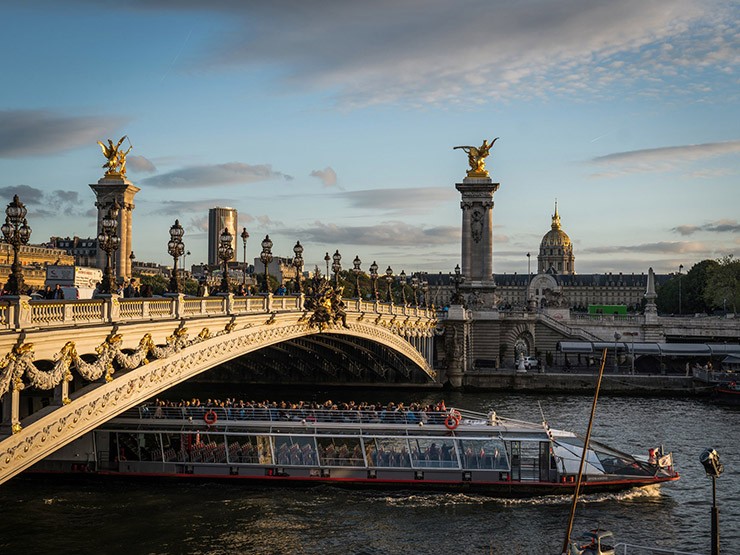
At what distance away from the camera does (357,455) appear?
37250 mm

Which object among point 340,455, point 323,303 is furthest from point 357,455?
point 323,303

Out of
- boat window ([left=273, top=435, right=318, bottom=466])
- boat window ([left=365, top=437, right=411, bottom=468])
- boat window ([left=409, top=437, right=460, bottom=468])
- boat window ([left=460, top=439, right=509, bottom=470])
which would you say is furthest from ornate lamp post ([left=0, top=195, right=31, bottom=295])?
boat window ([left=460, top=439, right=509, bottom=470])

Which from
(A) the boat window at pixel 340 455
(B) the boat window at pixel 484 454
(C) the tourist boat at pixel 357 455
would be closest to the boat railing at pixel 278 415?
(C) the tourist boat at pixel 357 455

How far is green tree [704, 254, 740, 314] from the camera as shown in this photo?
110 meters

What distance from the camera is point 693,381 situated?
69.9 metres

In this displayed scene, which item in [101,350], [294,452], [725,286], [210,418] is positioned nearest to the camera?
[101,350]

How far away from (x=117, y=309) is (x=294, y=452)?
1385 cm

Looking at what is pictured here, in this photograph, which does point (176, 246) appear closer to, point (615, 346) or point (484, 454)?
point (484, 454)

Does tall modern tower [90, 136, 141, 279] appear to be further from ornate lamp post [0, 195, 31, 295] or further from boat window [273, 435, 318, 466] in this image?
ornate lamp post [0, 195, 31, 295]

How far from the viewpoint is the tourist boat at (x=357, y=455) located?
35.5 metres

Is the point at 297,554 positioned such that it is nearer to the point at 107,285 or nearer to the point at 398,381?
the point at 107,285

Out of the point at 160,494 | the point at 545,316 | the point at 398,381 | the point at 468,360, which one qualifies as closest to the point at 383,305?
the point at 398,381

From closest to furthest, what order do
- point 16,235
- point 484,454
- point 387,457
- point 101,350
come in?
1. point 16,235
2. point 101,350
3. point 484,454
4. point 387,457

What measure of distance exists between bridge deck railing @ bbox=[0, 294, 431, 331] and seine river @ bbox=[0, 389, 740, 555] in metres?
6.66
